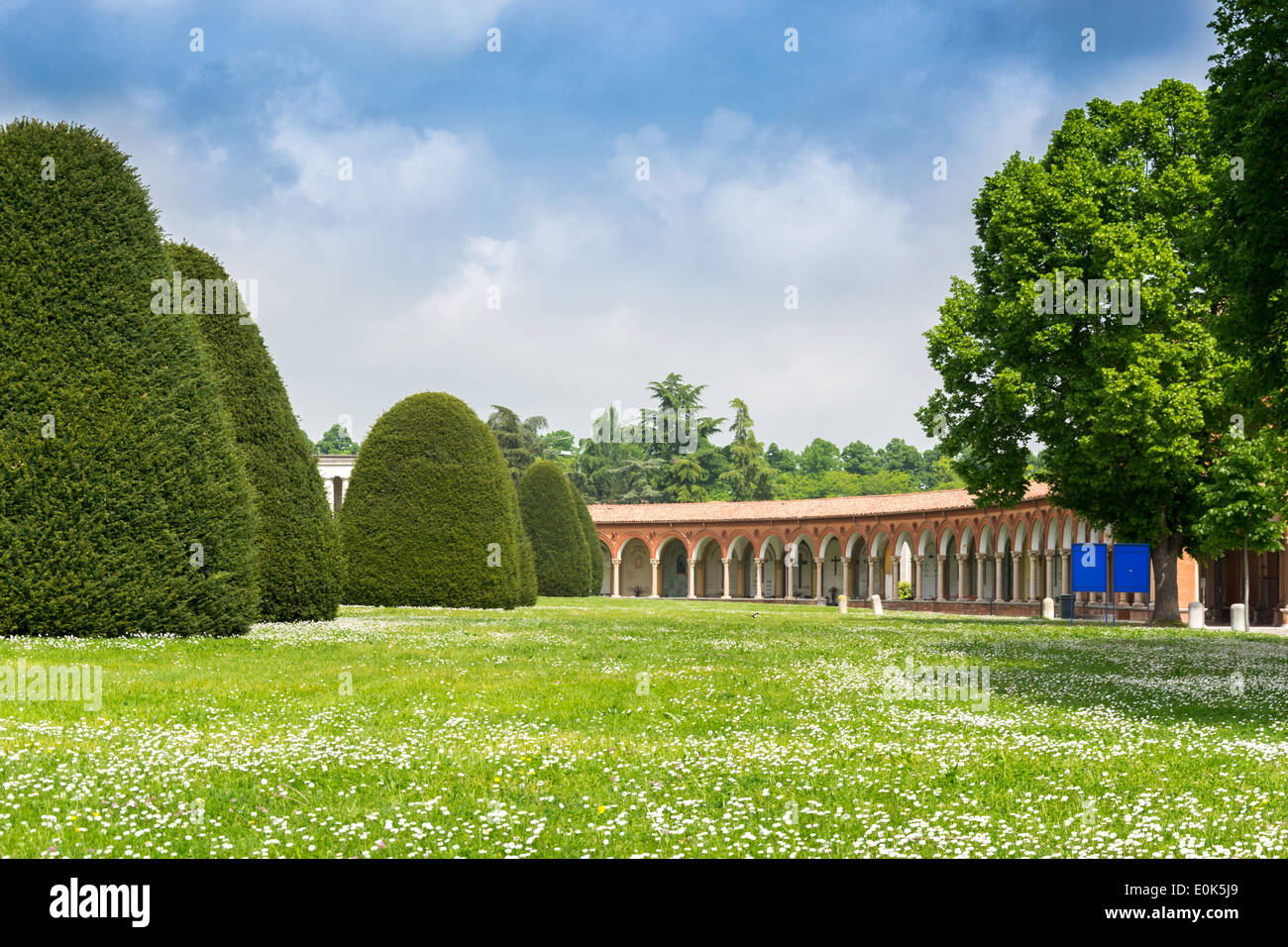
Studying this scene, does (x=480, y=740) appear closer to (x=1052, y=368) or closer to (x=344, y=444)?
(x=1052, y=368)

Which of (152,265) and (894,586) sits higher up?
(152,265)

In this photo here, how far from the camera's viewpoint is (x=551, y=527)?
47.5 meters

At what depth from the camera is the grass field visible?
5340 mm

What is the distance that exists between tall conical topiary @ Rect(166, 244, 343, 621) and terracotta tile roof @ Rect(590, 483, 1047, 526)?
36.6 m

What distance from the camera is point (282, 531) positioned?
2067 cm

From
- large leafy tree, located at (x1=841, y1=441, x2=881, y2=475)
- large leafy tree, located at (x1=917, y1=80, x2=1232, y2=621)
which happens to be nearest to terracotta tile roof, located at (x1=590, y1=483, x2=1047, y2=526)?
large leafy tree, located at (x1=917, y1=80, x2=1232, y2=621)

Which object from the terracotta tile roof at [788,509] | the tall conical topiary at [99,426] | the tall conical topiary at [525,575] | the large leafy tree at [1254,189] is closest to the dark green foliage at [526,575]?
the tall conical topiary at [525,575]

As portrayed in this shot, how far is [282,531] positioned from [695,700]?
12.2 metres

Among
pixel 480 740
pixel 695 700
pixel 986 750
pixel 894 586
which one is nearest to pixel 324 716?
pixel 480 740

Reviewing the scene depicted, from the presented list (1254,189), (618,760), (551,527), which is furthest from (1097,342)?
(551,527)

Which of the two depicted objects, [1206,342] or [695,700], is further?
[1206,342]

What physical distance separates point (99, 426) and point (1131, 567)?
24676mm

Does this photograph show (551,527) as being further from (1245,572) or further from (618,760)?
(618,760)

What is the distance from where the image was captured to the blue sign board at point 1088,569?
102ft
